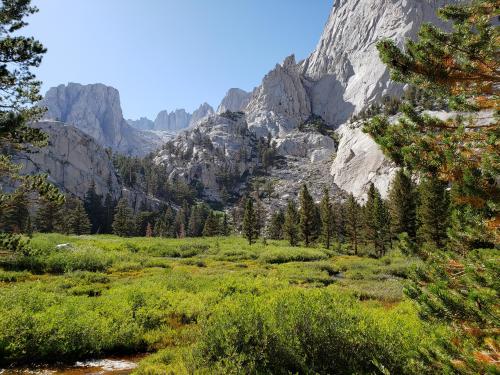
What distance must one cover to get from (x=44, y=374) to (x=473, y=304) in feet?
36.6

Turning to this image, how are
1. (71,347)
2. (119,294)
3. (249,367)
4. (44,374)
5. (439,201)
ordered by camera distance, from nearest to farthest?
1. (249,367)
2. (44,374)
3. (71,347)
4. (119,294)
5. (439,201)

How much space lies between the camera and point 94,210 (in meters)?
128

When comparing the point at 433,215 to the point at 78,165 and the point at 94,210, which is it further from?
the point at 78,165

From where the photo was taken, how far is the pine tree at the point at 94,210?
123 meters

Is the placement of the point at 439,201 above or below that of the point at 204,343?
above

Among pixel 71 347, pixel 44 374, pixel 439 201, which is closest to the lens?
pixel 44 374

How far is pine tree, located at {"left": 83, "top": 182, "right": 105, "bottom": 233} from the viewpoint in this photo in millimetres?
122863

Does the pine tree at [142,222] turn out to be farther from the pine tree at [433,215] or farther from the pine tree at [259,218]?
the pine tree at [433,215]

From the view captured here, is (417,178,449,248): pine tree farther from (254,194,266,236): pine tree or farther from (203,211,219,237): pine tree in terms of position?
(203,211,219,237): pine tree

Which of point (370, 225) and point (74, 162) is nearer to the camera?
point (370, 225)

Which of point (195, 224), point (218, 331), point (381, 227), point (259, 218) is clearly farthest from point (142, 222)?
point (218, 331)

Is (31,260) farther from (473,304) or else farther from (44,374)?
(473,304)

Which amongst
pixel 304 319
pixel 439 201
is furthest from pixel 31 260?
pixel 439 201

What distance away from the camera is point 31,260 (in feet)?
90.6
